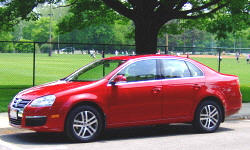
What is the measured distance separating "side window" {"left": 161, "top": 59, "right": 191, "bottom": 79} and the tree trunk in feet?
31.0

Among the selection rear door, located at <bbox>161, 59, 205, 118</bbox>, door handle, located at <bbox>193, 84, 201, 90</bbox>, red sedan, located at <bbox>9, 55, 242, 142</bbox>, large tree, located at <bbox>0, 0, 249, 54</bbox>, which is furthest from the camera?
large tree, located at <bbox>0, 0, 249, 54</bbox>

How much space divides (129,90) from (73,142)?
52.9 inches

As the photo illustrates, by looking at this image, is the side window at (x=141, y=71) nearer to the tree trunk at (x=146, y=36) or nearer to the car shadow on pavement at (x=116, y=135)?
the car shadow on pavement at (x=116, y=135)

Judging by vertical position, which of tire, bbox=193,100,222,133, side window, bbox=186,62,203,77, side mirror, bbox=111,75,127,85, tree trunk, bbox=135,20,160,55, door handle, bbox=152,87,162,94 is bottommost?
tire, bbox=193,100,222,133

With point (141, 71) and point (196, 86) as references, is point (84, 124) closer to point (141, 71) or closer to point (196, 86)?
point (141, 71)

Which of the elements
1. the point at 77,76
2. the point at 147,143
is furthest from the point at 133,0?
the point at 147,143

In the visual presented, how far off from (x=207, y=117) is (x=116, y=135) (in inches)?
72.7

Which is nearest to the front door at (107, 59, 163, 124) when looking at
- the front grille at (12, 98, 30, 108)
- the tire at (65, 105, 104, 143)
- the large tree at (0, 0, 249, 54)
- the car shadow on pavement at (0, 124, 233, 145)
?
the tire at (65, 105, 104, 143)

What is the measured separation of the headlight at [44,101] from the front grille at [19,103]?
188 millimetres

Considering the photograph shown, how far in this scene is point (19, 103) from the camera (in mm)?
8359

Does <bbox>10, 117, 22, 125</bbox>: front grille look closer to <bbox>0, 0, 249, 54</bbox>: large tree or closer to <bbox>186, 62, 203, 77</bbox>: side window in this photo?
<bbox>186, 62, 203, 77</bbox>: side window

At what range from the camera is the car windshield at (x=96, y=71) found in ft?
29.2

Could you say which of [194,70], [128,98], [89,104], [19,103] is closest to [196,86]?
[194,70]

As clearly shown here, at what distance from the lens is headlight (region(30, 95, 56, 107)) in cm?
801
